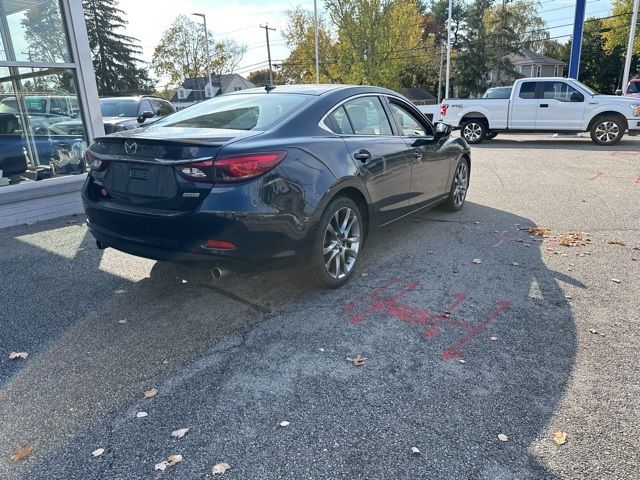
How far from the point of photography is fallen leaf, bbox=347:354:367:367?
2.91m

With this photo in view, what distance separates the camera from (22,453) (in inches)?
87.7

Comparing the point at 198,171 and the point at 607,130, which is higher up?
the point at 198,171

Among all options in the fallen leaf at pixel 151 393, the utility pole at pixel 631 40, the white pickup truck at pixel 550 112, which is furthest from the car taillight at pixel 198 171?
the utility pole at pixel 631 40

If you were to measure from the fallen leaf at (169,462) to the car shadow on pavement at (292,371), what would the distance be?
30mm

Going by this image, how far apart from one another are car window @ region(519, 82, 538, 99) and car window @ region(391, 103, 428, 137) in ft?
36.0

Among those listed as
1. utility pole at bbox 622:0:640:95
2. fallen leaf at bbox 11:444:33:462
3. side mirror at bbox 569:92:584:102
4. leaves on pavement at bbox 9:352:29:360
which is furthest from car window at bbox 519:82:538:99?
fallen leaf at bbox 11:444:33:462

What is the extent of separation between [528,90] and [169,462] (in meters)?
15.3

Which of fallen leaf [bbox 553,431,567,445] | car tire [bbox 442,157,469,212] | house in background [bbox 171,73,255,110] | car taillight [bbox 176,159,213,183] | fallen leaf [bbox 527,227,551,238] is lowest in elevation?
fallen leaf [bbox 527,227,551,238]

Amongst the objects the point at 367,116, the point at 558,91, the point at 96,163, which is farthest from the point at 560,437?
the point at 558,91

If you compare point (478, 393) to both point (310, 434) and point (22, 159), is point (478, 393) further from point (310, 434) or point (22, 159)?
point (22, 159)

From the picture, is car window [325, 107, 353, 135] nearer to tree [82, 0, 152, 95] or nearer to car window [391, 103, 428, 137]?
car window [391, 103, 428, 137]

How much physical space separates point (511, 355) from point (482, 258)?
1882mm

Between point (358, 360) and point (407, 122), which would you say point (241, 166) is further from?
point (407, 122)

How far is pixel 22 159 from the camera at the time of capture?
700 cm
